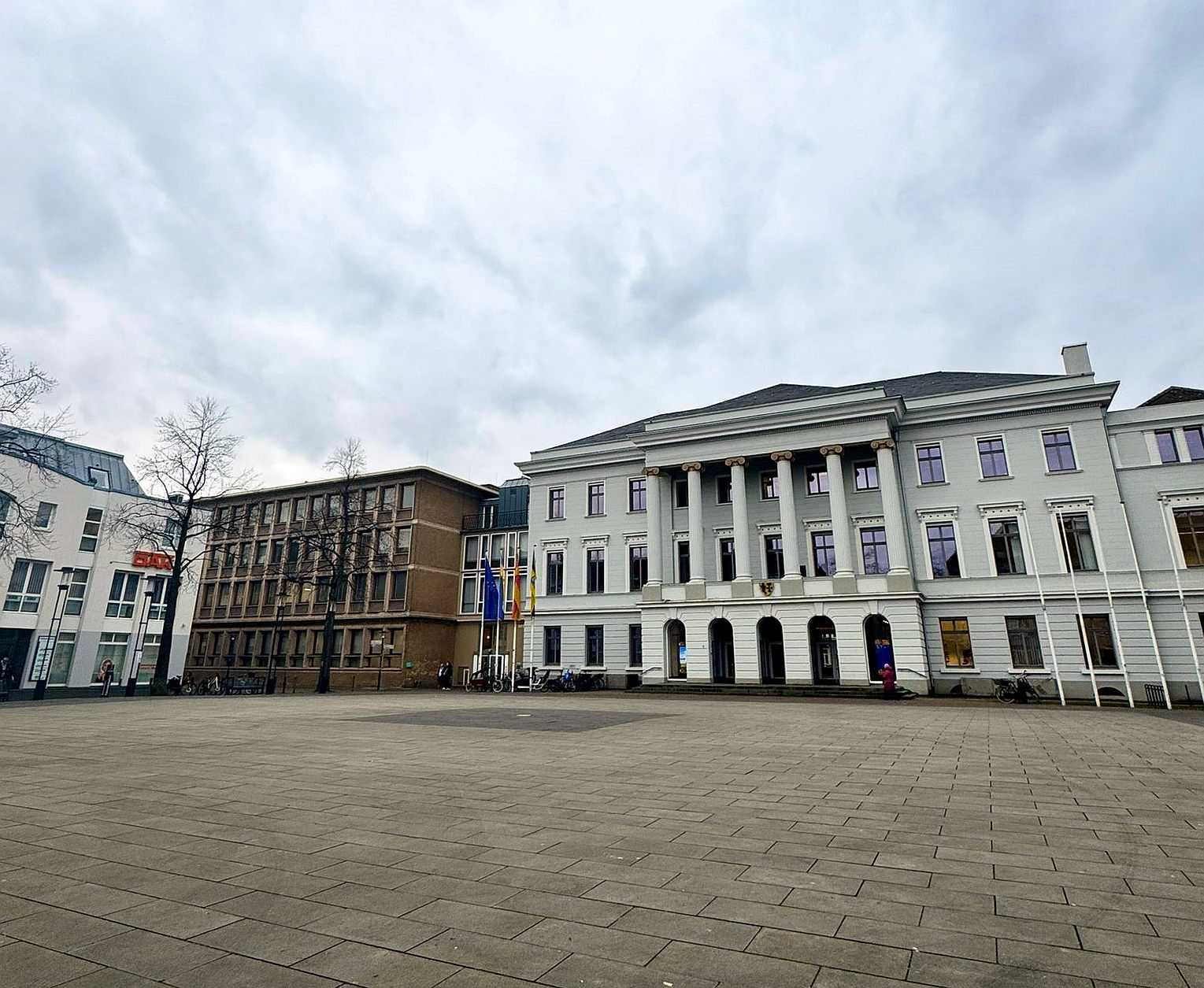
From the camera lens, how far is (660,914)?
390 centimetres

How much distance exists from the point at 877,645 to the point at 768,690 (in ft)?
19.9

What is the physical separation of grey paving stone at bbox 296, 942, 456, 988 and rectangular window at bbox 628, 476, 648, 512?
3927 cm

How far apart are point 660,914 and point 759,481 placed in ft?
119

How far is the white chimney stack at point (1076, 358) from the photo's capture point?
3456cm

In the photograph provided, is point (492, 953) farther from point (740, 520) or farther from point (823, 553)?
point (823, 553)

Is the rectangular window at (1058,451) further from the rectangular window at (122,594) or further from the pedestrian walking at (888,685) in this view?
the rectangular window at (122,594)

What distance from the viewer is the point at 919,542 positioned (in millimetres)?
35125

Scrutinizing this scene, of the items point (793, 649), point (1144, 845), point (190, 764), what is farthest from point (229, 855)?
point (793, 649)

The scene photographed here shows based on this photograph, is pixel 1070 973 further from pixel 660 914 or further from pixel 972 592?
pixel 972 592

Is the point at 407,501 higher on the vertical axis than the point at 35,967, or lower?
higher

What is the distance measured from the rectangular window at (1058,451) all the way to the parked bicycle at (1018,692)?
34.2 feet

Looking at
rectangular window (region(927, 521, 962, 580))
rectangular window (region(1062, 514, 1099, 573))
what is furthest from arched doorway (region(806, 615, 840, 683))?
rectangular window (region(1062, 514, 1099, 573))

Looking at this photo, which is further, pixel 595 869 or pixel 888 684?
pixel 888 684

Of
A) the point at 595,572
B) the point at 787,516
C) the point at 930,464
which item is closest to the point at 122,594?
the point at 595,572
